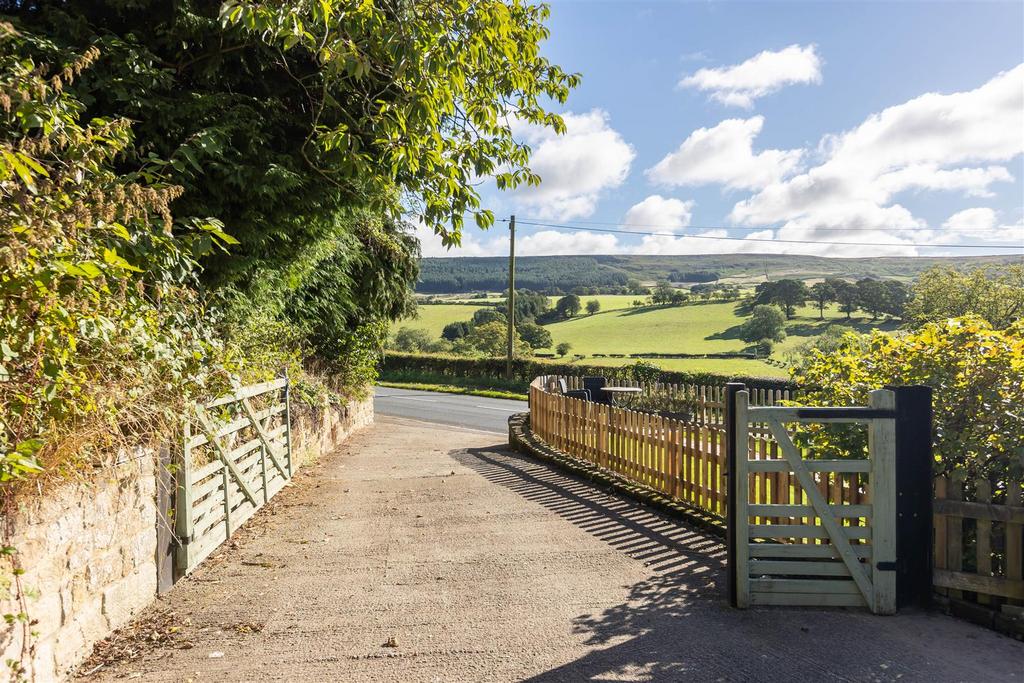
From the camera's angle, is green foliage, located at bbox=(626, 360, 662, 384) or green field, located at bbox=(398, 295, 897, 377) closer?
green foliage, located at bbox=(626, 360, 662, 384)

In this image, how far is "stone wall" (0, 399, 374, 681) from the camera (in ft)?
11.2

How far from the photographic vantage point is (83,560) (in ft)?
13.0

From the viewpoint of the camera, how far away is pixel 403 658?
4.04 metres

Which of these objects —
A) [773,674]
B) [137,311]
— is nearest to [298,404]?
[137,311]

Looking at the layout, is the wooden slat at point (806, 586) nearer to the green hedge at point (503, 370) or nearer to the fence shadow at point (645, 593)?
the fence shadow at point (645, 593)

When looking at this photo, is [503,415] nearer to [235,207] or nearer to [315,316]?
[315,316]

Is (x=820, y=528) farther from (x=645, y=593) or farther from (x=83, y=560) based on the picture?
(x=83, y=560)

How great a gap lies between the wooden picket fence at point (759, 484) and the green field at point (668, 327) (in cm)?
4326

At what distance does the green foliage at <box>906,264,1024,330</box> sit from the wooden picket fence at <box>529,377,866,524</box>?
28410 millimetres

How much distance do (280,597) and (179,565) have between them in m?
0.89

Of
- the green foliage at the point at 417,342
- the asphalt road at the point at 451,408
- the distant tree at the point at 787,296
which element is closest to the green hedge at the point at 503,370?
the asphalt road at the point at 451,408

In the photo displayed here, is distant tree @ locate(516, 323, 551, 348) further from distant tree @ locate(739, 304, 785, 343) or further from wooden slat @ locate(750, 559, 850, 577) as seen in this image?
wooden slat @ locate(750, 559, 850, 577)

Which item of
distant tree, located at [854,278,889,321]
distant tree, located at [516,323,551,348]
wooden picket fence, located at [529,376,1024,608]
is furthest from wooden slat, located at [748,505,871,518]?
distant tree, located at [854,278,889,321]

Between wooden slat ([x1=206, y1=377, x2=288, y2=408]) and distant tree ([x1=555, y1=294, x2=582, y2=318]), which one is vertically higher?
distant tree ([x1=555, y1=294, x2=582, y2=318])
